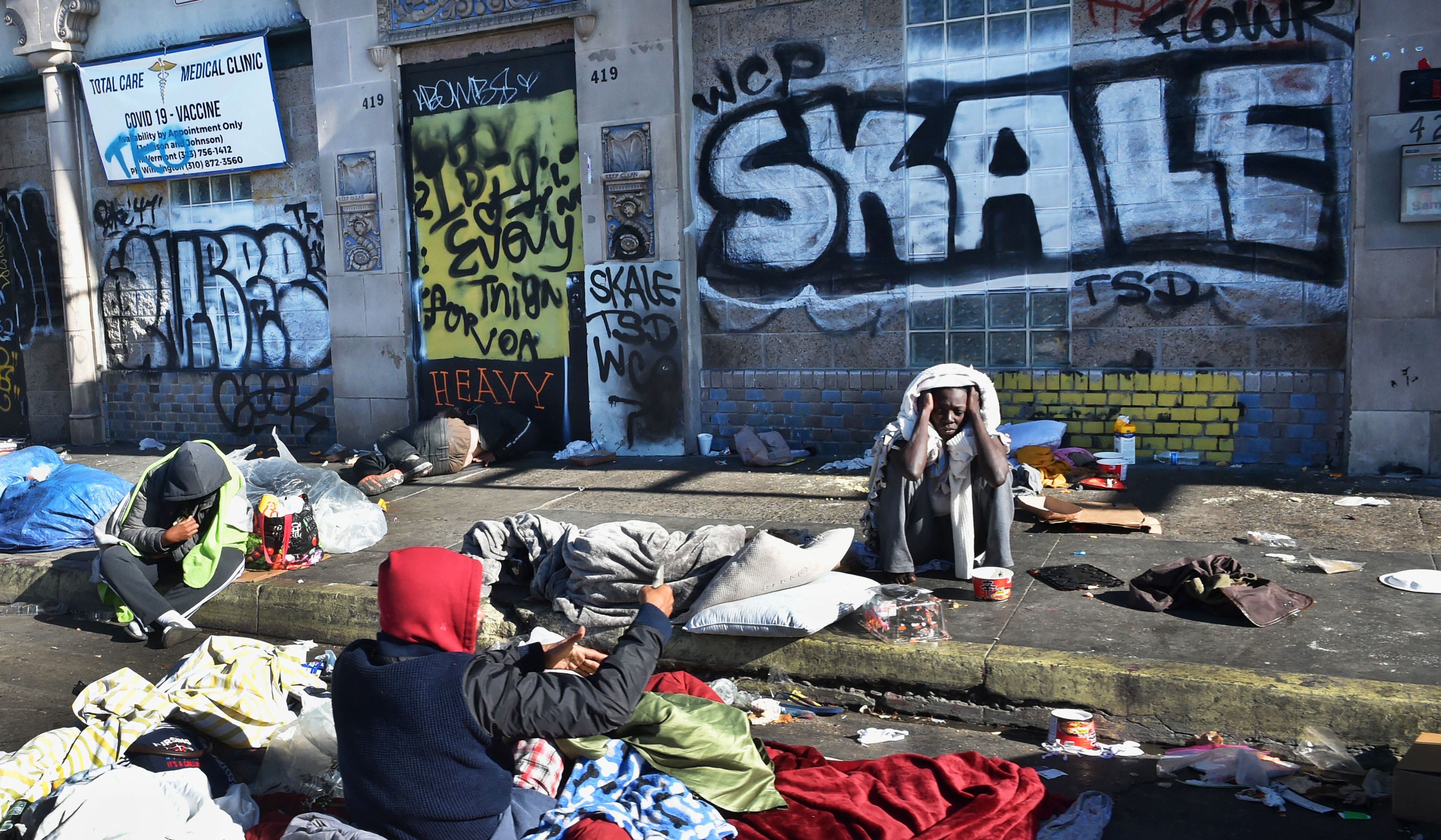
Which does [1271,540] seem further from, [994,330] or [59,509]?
[59,509]

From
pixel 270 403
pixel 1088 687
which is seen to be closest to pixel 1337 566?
pixel 1088 687

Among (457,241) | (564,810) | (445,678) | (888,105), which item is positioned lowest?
(564,810)

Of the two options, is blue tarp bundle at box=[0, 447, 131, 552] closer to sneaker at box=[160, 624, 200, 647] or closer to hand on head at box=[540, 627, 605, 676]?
sneaker at box=[160, 624, 200, 647]

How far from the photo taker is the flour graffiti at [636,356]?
959cm

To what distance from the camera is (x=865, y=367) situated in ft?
30.3

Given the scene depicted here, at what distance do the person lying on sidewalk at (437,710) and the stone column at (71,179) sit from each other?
37.5 feet

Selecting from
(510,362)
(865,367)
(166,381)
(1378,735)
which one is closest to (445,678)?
(1378,735)

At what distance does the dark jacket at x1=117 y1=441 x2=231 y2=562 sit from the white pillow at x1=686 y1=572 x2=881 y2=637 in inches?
113

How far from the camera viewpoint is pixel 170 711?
435 centimetres

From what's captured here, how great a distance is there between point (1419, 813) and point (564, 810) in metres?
2.64

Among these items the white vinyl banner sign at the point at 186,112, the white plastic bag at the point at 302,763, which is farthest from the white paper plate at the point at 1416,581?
the white vinyl banner sign at the point at 186,112

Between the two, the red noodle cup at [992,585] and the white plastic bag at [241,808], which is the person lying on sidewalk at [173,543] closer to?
the white plastic bag at [241,808]

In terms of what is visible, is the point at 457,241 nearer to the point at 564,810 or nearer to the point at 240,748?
the point at 240,748

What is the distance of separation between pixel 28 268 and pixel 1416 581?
46.0 ft
